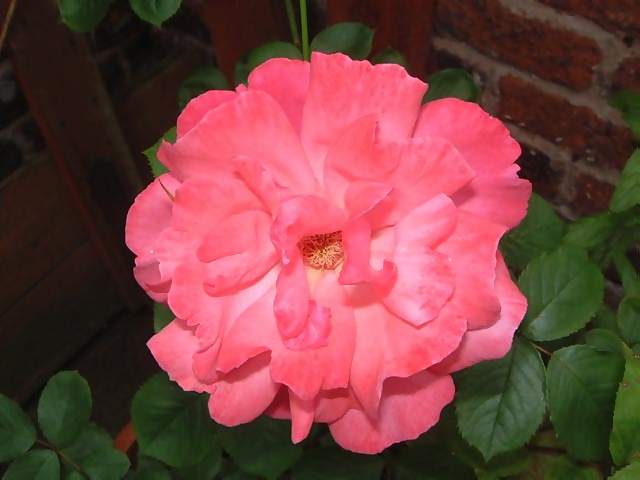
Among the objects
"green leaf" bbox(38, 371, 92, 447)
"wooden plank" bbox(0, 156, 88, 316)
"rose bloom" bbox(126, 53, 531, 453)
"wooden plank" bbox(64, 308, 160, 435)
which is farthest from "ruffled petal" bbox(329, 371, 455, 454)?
"wooden plank" bbox(64, 308, 160, 435)

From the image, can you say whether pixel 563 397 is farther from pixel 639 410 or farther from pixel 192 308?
pixel 192 308

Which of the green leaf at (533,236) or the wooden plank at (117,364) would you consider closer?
the green leaf at (533,236)

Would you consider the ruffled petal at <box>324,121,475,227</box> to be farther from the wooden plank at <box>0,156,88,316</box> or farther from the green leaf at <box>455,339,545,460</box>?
the wooden plank at <box>0,156,88,316</box>

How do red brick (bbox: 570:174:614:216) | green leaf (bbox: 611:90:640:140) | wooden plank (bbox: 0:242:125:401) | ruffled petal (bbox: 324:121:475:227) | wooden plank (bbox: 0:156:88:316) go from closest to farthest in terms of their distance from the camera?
ruffled petal (bbox: 324:121:475:227) → green leaf (bbox: 611:90:640:140) → red brick (bbox: 570:174:614:216) → wooden plank (bbox: 0:156:88:316) → wooden plank (bbox: 0:242:125:401)

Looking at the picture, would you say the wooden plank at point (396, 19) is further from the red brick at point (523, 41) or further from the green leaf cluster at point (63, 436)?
the green leaf cluster at point (63, 436)

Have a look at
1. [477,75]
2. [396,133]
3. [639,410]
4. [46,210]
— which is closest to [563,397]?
[639,410]

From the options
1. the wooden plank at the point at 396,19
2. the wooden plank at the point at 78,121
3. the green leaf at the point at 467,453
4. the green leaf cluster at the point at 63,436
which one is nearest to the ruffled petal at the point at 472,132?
the green leaf at the point at 467,453

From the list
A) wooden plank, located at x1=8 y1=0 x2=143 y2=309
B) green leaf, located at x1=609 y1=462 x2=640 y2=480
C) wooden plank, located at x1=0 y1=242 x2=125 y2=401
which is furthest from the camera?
wooden plank, located at x1=0 y1=242 x2=125 y2=401
